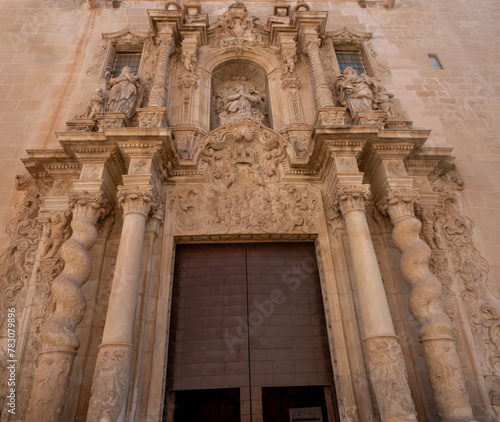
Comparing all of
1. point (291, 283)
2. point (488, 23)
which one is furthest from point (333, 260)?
point (488, 23)

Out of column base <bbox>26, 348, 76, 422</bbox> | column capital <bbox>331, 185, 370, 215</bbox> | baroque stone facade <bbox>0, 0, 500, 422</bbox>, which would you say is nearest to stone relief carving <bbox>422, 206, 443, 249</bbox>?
baroque stone facade <bbox>0, 0, 500, 422</bbox>

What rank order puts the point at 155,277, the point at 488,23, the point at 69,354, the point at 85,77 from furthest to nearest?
the point at 488,23, the point at 85,77, the point at 155,277, the point at 69,354

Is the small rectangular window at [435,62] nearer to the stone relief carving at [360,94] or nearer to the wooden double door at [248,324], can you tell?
the stone relief carving at [360,94]

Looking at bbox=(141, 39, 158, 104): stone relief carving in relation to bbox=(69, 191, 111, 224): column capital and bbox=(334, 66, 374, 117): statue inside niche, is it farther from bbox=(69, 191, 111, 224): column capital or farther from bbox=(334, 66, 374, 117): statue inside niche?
bbox=(334, 66, 374, 117): statue inside niche

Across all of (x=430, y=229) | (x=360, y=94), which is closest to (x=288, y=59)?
(x=360, y=94)

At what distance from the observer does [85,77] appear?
Answer: 10.3 meters

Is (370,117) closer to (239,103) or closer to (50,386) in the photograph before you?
(239,103)

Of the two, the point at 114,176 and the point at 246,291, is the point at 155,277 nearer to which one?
the point at 246,291

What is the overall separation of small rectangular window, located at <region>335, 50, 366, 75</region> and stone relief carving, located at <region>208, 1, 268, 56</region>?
248cm

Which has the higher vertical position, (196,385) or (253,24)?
(253,24)

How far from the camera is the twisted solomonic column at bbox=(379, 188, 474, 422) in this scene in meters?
5.52

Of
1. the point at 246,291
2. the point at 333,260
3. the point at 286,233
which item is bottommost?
the point at 246,291

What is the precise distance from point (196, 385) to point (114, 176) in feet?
15.0

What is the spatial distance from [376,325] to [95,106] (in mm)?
7951
